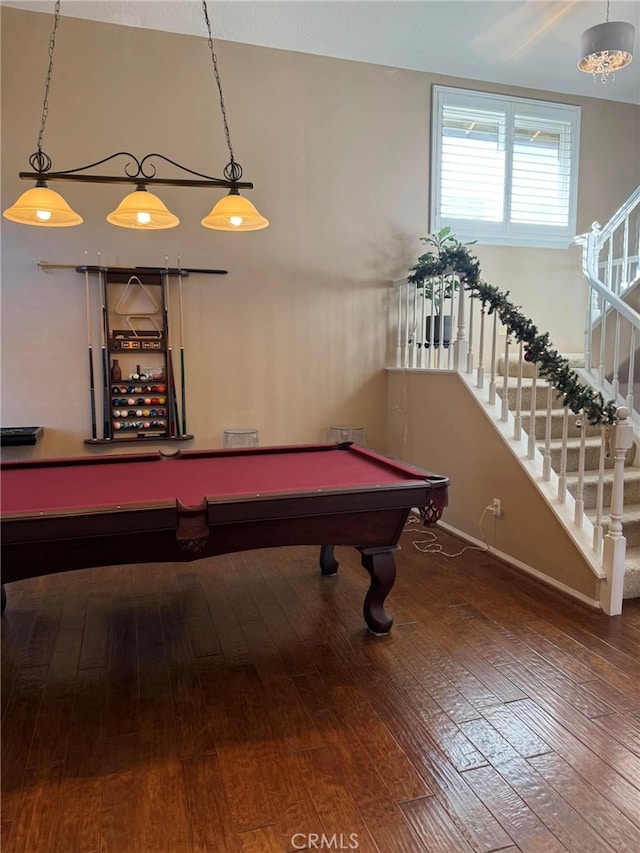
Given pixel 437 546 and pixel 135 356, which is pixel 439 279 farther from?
pixel 135 356

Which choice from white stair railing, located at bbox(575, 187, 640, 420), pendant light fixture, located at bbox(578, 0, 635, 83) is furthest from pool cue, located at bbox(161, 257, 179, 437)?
pendant light fixture, located at bbox(578, 0, 635, 83)

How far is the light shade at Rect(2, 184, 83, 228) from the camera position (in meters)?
2.75

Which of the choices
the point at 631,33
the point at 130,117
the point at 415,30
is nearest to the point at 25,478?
the point at 130,117

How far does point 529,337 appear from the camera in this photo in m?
3.44

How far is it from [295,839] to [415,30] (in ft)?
17.8

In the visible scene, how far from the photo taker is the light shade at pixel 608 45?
3980mm

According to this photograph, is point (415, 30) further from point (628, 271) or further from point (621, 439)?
point (621, 439)

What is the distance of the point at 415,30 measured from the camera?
4637 mm

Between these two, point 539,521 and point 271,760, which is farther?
point 539,521

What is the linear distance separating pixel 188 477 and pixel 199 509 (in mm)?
643

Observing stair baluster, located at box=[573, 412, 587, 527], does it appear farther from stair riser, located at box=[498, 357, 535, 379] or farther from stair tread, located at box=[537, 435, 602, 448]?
stair riser, located at box=[498, 357, 535, 379]

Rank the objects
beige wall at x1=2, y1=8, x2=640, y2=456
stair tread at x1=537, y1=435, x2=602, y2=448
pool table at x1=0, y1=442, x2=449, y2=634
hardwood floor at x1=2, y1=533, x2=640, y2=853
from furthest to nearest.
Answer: beige wall at x1=2, y1=8, x2=640, y2=456 < stair tread at x1=537, y1=435, x2=602, y2=448 < pool table at x1=0, y1=442, x2=449, y2=634 < hardwood floor at x1=2, y1=533, x2=640, y2=853

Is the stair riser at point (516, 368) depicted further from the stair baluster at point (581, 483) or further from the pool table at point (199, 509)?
the pool table at point (199, 509)

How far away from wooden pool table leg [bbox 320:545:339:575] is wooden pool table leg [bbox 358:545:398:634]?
2.43ft
